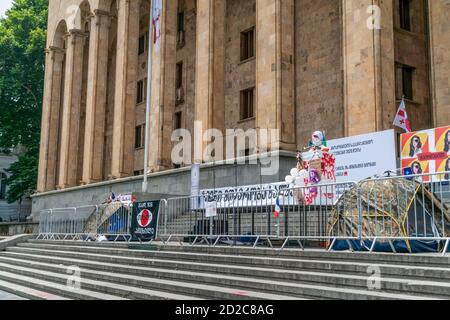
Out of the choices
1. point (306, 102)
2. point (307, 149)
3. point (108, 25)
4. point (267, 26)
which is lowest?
point (307, 149)

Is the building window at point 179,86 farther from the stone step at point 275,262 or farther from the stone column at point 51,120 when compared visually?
the stone step at point 275,262

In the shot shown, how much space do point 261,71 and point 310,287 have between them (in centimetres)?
1385

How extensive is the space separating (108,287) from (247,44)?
20242 millimetres

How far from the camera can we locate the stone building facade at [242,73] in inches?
711

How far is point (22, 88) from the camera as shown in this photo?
47.8 metres

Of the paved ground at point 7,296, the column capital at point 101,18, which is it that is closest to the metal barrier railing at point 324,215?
the paved ground at point 7,296

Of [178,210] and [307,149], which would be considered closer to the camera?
[307,149]

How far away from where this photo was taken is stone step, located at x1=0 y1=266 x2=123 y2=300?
11337 mm

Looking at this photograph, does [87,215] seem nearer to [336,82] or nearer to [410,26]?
[336,82]

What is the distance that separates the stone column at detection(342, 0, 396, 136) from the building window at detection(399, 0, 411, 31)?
5.76 metres

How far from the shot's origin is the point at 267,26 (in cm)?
2144

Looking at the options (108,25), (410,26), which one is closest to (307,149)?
(410,26)

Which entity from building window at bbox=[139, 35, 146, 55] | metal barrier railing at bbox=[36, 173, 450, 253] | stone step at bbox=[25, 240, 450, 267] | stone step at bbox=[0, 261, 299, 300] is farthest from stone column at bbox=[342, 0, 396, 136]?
building window at bbox=[139, 35, 146, 55]

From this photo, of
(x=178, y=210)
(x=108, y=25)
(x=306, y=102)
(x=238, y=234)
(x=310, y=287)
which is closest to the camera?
(x=310, y=287)
